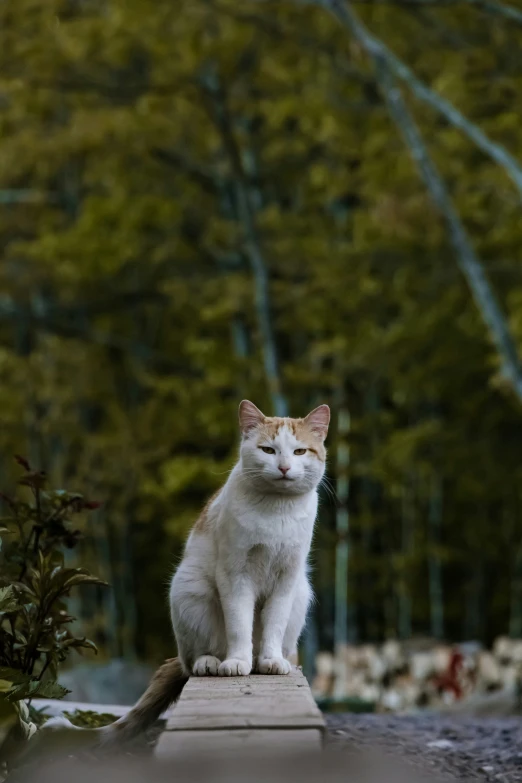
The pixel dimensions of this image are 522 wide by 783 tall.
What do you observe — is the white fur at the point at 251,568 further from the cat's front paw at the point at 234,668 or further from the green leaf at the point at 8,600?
the green leaf at the point at 8,600

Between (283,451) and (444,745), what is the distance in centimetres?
176

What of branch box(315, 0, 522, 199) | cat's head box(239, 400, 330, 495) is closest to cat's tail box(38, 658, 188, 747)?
cat's head box(239, 400, 330, 495)

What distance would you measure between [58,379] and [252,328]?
2767 mm

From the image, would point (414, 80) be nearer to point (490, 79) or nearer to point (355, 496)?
point (490, 79)

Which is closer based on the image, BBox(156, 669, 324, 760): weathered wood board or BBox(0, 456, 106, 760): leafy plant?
BBox(156, 669, 324, 760): weathered wood board

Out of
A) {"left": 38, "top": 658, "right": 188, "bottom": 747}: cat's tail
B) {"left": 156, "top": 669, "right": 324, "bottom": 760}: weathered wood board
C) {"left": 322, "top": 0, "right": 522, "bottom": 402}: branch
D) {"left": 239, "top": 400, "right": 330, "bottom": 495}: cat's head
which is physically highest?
{"left": 322, "top": 0, "right": 522, "bottom": 402}: branch

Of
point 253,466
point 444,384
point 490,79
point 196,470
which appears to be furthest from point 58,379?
point 253,466

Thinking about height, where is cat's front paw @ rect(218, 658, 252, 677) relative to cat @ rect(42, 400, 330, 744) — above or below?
below

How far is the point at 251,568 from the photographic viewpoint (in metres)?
3.37

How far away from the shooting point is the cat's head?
339 centimetres

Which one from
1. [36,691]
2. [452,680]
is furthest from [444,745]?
[452,680]

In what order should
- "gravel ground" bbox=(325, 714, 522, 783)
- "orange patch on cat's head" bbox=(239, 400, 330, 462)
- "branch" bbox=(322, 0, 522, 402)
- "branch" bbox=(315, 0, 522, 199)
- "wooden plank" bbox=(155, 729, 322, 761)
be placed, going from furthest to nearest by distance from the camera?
"branch" bbox=(322, 0, 522, 402) → "branch" bbox=(315, 0, 522, 199) → "gravel ground" bbox=(325, 714, 522, 783) → "orange patch on cat's head" bbox=(239, 400, 330, 462) → "wooden plank" bbox=(155, 729, 322, 761)

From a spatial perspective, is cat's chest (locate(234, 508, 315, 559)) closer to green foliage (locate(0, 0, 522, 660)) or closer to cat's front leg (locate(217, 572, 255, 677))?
cat's front leg (locate(217, 572, 255, 677))

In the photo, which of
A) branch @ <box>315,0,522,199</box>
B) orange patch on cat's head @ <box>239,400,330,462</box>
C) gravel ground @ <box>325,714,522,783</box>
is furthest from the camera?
branch @ <box>315,0,522,199</box>
